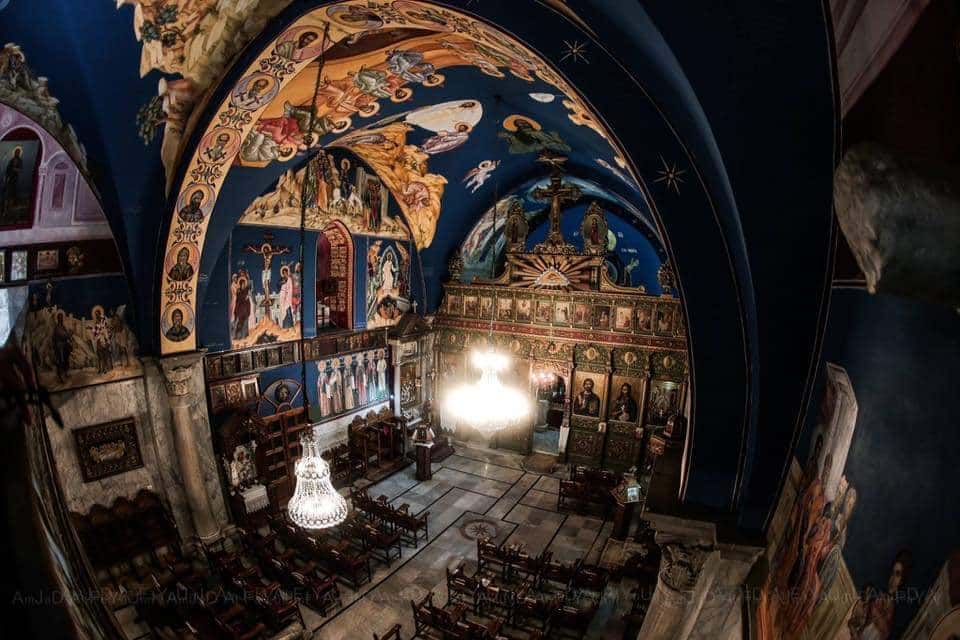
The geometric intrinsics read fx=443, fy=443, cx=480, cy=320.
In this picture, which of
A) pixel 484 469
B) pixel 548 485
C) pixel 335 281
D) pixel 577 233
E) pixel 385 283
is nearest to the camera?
pixel 548 485

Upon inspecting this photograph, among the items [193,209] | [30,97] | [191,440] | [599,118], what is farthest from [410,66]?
[191,440]

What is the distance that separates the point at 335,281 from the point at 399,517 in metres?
7.28

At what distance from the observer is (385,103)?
29.0ft

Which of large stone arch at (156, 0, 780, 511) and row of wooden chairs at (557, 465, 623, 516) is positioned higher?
large stone arch at (156, 0, 780, 511)

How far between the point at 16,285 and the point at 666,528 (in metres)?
11.0

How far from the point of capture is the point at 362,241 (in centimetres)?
1359

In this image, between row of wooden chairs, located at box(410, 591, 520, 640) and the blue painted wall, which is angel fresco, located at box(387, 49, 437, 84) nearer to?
the blue painted wall

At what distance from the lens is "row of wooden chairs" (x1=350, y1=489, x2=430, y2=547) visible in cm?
1001

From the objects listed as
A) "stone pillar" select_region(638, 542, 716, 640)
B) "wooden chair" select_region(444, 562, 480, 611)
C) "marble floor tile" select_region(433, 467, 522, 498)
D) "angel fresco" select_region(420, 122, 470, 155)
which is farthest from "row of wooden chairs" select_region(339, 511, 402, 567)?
"angel fresco" select_region(420, 122, 470, 155)

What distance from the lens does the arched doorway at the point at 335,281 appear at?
1350 cm

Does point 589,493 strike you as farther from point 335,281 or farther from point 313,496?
point 335,281

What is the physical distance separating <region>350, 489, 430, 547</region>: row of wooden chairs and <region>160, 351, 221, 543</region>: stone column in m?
3.14

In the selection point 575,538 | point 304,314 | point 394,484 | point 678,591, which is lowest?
point 575,538

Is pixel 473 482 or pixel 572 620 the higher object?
pixel 572 620
